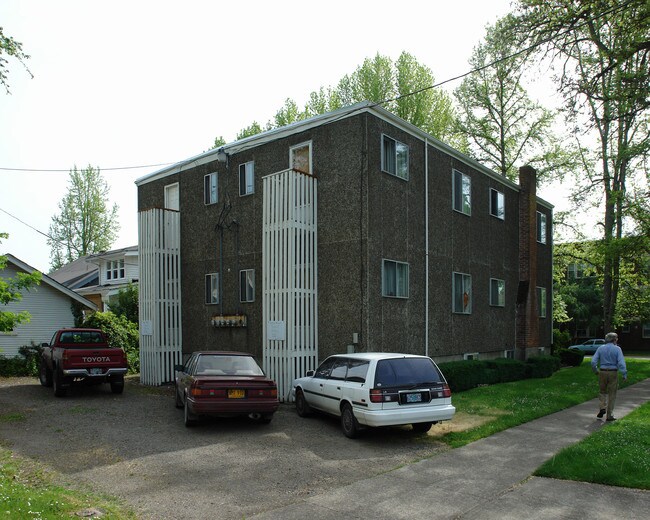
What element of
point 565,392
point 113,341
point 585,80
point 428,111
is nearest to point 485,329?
point 565,392

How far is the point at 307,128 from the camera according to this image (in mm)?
15719

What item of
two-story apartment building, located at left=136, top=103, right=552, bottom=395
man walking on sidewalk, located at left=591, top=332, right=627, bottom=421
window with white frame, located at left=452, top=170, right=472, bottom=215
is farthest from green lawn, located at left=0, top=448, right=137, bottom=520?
window with white frame, located at left=452, top=170, right=472, bottom=215

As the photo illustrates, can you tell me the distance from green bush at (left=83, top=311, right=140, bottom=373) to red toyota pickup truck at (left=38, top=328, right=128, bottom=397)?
17.0 feet

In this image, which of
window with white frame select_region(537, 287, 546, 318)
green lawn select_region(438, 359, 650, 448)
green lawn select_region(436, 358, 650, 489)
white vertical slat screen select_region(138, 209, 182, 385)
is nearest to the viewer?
green lawn select_region(436, 358, 650, 489)

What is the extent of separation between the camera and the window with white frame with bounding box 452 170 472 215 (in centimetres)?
1848

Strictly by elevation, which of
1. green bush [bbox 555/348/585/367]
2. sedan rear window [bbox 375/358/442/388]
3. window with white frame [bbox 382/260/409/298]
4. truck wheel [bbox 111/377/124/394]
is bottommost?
green bush [bbox 555/348/585/367]

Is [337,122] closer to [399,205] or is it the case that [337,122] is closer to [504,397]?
[399,205]

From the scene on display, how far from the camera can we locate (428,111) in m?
38.0

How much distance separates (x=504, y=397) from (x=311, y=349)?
17.0 feet

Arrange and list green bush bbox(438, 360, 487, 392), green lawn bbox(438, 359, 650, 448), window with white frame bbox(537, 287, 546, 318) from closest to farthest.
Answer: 1. green lawn bbox(438, 359, 650, 448)
2. green bush bbox(438, 360, 487, 392)
3. window with white frame bbox(537, 287, 546, 318)

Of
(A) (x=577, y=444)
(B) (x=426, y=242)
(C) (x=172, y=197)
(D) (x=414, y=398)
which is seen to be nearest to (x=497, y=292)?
(B) (x=426, y=242)

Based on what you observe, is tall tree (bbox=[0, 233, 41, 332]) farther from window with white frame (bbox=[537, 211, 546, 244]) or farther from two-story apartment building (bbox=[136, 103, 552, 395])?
window with white frame (bbox=[537, 211, 546, 244])

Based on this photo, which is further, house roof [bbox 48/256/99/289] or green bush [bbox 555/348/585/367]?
house roof [bbox 48/256/99/289]

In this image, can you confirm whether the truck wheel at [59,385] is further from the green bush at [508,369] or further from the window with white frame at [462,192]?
the window with white frame at [462,192]
